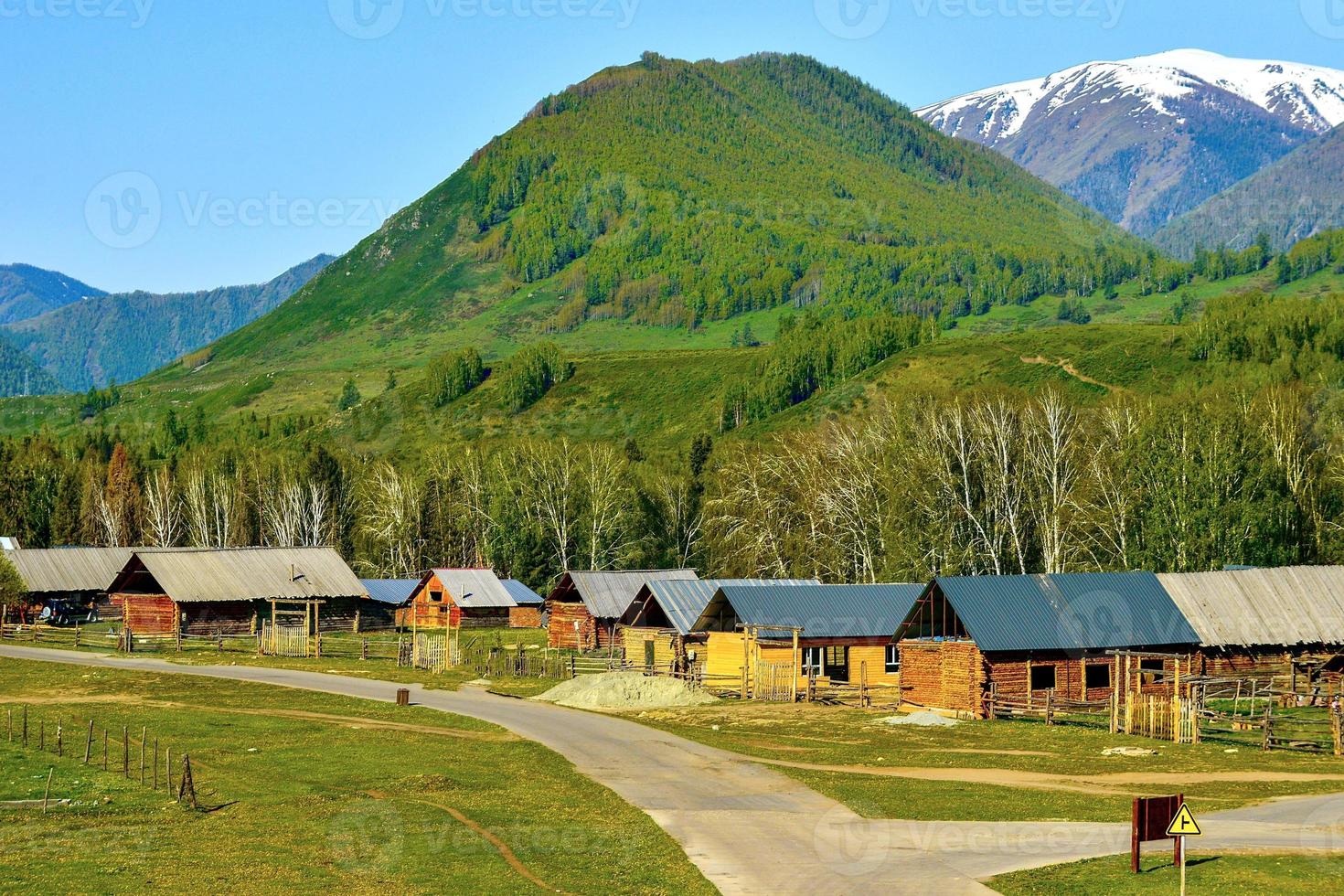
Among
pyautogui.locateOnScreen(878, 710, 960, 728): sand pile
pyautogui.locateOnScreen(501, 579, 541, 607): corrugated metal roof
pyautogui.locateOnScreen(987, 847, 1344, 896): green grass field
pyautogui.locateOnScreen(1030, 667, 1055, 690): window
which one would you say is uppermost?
pyautogui.locateOnScreen(501, 579, 541, 607): corrugated metal roof

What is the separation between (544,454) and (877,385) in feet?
219

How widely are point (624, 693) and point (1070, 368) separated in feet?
465

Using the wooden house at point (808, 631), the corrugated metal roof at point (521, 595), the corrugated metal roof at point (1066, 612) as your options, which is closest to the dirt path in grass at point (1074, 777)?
the corrugated metal roof at point (1066, 612)

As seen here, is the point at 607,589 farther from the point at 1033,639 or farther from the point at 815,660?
the point at 1033,639

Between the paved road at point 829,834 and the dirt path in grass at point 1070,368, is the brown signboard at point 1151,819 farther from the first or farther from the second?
the dirt path in grass at point 1070,368

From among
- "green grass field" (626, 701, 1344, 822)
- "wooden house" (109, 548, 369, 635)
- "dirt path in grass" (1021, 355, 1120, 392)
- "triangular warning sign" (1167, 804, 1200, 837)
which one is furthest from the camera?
"dirt path in grass" (1021, 355, 1120, 392)

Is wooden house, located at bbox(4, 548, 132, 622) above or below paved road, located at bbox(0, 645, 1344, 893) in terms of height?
above

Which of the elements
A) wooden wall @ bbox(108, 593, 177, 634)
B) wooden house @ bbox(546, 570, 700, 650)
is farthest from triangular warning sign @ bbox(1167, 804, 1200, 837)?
wooden wall @ bbox(108, 593, 177, 634)

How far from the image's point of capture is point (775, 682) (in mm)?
61281

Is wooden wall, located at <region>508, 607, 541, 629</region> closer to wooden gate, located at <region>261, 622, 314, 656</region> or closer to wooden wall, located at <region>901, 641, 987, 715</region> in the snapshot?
wooden gate, located at <region>261, 622, 314, 656</region>

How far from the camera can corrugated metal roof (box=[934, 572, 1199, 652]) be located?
2170 inches

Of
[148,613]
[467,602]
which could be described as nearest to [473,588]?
[467,602]

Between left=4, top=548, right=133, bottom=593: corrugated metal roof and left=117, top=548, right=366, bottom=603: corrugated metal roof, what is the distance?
29.8 ft

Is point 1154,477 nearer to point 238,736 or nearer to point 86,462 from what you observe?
point 238,736
